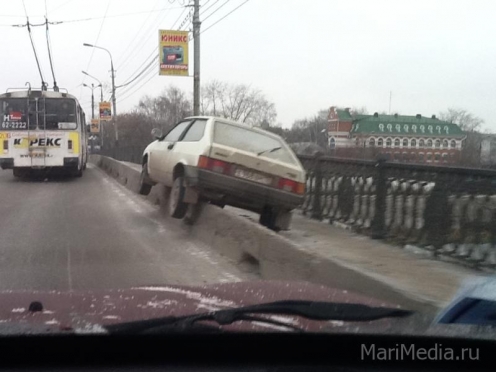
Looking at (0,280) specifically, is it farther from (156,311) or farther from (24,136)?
(24,136)

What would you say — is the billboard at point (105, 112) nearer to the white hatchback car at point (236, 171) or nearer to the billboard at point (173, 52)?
the billboard at point (173, 52)

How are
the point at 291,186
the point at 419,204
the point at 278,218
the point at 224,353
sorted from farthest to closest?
the point at 278,218 → the point at 291,186 → the point at 419,204 → the point at 224,353

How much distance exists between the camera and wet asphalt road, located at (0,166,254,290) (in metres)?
7.41

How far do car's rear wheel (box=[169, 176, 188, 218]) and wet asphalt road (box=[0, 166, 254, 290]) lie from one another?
36 centimetres

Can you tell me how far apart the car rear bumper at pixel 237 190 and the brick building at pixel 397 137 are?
231 cm

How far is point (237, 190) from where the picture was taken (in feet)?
34.1

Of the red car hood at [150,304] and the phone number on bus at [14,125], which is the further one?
the phone number on bus at [14,125]

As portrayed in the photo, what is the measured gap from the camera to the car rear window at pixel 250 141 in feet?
35.2

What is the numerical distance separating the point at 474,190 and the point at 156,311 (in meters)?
4.38

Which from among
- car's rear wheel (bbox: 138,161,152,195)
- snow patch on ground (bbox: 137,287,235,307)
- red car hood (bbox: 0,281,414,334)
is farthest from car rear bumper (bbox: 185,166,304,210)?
snow patch on ground (bbox: 137,287,235,307)

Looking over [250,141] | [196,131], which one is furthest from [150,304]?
[196,131]

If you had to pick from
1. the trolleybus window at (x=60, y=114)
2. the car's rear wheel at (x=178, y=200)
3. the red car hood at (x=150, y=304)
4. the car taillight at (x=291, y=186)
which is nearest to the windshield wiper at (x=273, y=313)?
the red car hood at (x=150, y=304)

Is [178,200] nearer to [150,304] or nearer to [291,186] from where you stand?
[291,186]

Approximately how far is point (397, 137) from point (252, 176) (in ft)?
23.0
